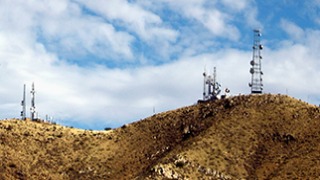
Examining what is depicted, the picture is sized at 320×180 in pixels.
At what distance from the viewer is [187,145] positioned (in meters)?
99.1

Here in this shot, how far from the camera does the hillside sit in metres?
92.3

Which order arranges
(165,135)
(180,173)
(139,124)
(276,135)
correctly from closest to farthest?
(180,173) < (276,135) < (165,135) < (139,124)

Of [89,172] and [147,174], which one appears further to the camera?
[89,172]

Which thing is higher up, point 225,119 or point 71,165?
point 225,119

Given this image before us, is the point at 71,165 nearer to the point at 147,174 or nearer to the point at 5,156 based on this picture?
the point at 5,156

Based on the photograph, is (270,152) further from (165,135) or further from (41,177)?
(41,177)

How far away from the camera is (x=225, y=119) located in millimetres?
104125

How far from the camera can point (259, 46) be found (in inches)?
4670

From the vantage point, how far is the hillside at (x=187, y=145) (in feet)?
303

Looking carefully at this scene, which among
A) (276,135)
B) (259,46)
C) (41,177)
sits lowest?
(41,177)

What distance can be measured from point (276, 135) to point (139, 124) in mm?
26245

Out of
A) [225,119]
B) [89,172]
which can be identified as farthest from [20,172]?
[225,119]

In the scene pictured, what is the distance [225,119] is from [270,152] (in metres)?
10.8

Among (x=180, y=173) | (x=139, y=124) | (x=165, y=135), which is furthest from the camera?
(x=139, y=124)
